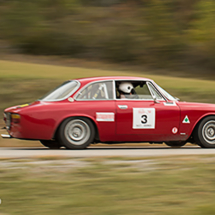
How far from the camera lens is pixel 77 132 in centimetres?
832

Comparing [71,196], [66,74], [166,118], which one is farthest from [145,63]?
[71,196]

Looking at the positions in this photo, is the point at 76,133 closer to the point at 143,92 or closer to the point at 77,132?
the point at 77,132

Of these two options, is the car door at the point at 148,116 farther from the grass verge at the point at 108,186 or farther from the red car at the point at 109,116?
the grass verge at the point at 108,186

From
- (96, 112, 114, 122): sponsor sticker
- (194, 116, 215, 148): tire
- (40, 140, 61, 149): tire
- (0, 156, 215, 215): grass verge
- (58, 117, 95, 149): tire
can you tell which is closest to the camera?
(0, 156, 215, 215): grass verge

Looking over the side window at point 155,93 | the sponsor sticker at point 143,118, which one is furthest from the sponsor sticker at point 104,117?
the side window at point 155,93

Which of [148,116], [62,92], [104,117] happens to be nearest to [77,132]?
[104,117]

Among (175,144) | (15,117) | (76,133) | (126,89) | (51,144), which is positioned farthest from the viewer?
(175,144)

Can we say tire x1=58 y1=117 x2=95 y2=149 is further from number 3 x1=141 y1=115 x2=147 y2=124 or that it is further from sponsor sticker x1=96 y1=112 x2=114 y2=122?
number 3 x1=141 y1=115 x2=147 y2=124

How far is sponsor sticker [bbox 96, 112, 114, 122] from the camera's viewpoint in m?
8.34

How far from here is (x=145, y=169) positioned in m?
6.21

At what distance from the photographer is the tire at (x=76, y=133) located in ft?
27.0

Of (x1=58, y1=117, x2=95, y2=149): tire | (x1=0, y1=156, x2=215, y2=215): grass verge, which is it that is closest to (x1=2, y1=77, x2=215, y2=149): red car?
(x1=58, y1=117, x2=95, y2=149): tire

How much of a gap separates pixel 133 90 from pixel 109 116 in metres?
0.80

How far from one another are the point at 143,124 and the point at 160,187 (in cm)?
344
